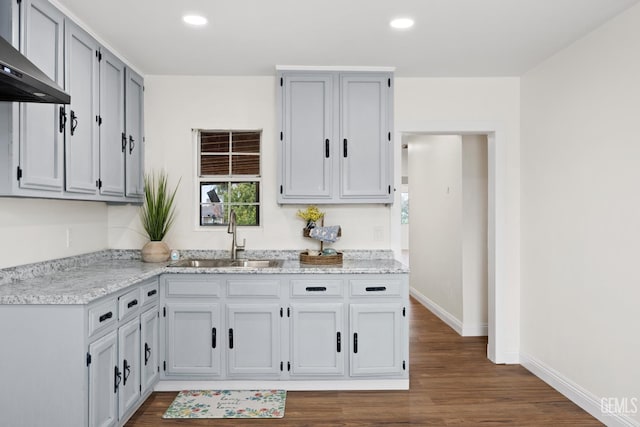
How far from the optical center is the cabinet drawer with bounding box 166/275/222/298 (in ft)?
10.3

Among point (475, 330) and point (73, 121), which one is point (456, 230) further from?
point (73, 121)

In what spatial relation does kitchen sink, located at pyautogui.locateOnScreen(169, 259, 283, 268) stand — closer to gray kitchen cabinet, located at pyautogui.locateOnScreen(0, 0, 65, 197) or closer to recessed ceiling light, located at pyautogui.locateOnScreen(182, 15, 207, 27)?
gray kitchen cabinet, located at pyautogui.locateOnScreen(0, 0, 65, 197)

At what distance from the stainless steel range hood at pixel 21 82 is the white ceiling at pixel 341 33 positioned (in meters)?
0.76

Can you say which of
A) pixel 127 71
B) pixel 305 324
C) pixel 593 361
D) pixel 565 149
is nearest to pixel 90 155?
pixel 127 71

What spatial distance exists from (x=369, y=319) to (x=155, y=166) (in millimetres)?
2233

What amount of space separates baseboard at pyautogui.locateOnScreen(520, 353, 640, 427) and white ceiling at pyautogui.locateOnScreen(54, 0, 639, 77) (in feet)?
7.96

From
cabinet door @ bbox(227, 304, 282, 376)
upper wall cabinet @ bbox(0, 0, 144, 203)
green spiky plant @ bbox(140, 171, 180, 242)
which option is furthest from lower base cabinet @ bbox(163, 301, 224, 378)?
upper wall cabinet @ bbox(0, 0, 144, 203)

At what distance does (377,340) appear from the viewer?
10.4ft

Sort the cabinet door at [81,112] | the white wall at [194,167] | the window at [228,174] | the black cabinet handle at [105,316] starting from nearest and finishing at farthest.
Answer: the black cabinet handle at [105,316] < the cabinet door at [81,112] < the white wall at [194,167] < the window at [228,174]

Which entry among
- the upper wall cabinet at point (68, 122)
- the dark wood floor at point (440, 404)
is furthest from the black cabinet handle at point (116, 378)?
the upper wall cabinet at point (68, 122)

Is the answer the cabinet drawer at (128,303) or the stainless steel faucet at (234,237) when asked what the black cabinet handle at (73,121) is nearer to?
the cabinet drawer at (128,303)

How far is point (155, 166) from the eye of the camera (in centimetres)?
371

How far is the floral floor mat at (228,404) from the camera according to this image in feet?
9.21

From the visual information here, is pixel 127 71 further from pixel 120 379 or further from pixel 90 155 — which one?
pixel 120 379
